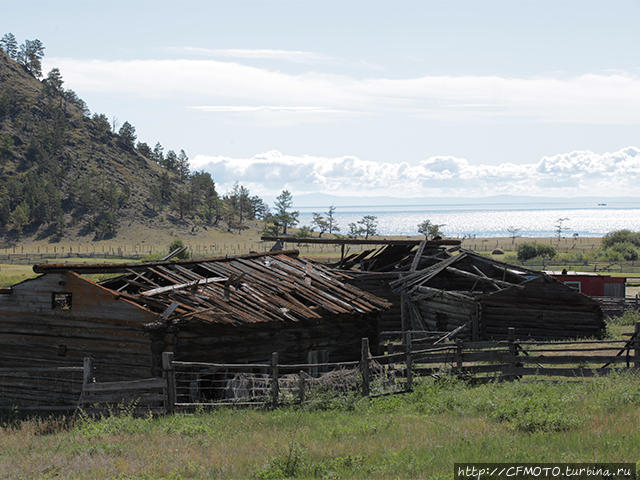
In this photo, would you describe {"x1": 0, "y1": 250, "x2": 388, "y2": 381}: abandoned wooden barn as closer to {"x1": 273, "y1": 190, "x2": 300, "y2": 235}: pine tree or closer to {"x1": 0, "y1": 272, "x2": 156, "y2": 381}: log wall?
{"x1": 0, "y1": 272, "x2": 156, "y2": 381}: log wall

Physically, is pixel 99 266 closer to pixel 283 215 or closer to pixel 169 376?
pixel 169 376

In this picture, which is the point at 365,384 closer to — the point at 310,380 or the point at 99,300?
the point at 310,380

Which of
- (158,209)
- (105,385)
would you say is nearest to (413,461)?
(105,385)

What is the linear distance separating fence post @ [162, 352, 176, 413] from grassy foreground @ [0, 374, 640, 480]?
37 cm

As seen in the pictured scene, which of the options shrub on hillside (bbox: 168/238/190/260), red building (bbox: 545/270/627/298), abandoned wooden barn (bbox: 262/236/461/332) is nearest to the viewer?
abandoned wooden barn (bbox: 262/236/461/332)

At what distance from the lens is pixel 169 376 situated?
1502 centimetres

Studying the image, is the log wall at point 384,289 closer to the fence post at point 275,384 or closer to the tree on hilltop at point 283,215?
the fence post at point 275,384

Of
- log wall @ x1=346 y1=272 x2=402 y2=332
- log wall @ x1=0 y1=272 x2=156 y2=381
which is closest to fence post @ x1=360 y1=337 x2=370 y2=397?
log wall @ x1=0 y1=272 x2=156 y2=381

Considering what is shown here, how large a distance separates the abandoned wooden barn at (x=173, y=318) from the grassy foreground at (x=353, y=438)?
10.0 feet

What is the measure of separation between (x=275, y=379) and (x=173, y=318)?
347 centimetres

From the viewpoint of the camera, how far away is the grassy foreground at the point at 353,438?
10109 millimetres

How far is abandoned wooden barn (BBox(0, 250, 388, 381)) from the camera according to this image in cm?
1773

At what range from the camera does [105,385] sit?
15.5 metres

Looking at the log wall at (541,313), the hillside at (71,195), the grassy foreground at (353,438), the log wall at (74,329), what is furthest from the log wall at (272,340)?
the hillside at (71,195)
